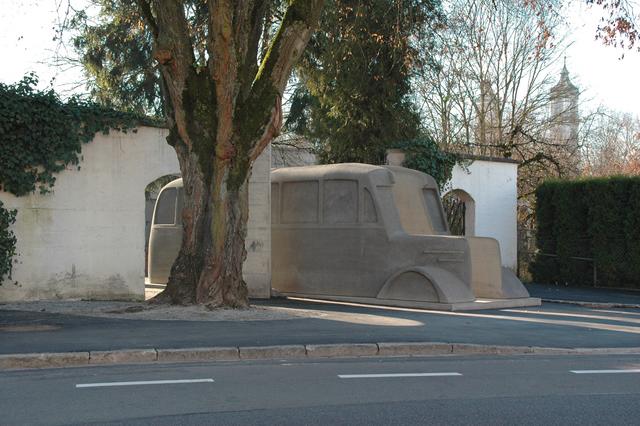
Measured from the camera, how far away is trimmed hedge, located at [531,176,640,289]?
72.2ft

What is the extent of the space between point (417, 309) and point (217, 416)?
9766 mm

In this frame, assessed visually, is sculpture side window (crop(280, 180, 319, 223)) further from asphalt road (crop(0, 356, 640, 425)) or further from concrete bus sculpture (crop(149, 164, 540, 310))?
asphalt road (crop(0, 356, 640, 425))

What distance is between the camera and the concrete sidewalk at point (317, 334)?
1073 centimetres

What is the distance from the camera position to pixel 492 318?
15.2 meters

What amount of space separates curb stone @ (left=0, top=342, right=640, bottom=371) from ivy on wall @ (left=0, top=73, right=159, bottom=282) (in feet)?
20.2

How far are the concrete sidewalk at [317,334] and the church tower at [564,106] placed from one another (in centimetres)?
2180

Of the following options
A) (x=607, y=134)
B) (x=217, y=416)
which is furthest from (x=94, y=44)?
(x=607, y=134)

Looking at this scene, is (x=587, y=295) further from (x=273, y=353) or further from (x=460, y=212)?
(x=273, y=353)

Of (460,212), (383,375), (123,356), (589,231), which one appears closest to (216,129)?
(123,356)

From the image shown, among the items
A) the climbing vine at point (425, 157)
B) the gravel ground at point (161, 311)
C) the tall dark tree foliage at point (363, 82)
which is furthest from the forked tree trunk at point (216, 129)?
the climbing vine at point (425, 157)

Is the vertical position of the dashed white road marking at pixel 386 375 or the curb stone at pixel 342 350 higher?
the curb stone at pixel 342 350

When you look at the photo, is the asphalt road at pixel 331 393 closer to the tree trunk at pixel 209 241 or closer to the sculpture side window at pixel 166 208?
the tree trunk at pixel 209 241

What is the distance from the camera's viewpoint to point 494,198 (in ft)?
81.3

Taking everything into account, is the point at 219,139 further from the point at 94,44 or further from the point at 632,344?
the point at 94,44
